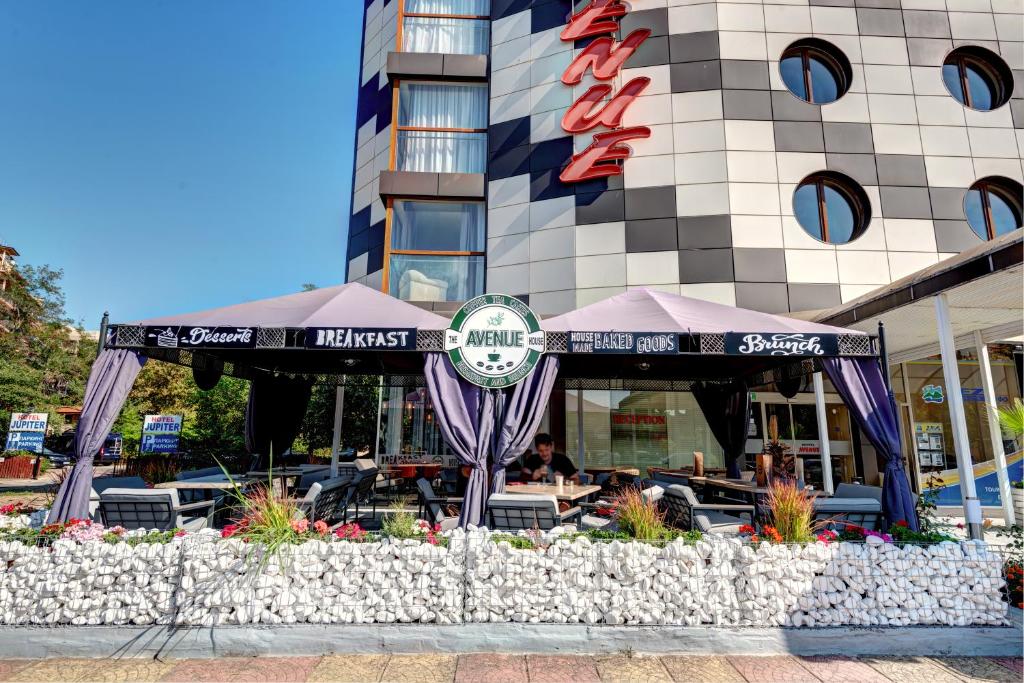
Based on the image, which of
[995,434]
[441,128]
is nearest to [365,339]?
[441,128]

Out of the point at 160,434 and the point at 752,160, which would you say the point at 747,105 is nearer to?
the point at 752,160

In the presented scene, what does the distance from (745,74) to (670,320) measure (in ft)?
28.0

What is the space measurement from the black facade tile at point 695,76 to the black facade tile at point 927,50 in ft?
13.8

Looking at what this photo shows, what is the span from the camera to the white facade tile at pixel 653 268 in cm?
1080

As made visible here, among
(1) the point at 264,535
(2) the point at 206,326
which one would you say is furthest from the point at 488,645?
(2) the point at 206,326

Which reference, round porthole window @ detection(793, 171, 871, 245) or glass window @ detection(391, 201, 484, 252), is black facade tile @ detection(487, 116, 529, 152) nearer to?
glass window @ detection(391, 201, 484, 252)

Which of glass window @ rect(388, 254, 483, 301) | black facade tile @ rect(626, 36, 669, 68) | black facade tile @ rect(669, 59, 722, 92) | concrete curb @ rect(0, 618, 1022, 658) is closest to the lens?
concrete curb @ rect(0, 618, 1022, 658)

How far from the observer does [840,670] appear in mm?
3635

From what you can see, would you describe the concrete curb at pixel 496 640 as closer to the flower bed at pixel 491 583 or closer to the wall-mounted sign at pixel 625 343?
the flower bed at pixel 491 583

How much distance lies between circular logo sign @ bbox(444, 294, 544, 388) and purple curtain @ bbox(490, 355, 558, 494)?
0.49 ft

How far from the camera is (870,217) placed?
1059 centimetres

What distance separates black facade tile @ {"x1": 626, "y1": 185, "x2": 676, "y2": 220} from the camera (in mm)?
11086

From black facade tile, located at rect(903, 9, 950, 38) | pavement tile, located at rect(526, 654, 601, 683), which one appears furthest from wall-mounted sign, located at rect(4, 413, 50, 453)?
black facade tile, located at rect(903, 9, 950, 38)

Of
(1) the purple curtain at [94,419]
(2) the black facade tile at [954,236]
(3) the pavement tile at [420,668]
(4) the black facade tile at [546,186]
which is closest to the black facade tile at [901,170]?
(2) the black facade tile at [954,236]
